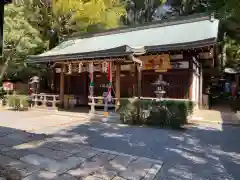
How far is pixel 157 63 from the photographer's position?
11180 millimetres

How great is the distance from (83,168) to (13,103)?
10616 millimetres

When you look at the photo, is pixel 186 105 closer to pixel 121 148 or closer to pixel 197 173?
pixel 121 148

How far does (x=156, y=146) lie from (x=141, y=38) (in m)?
8.58

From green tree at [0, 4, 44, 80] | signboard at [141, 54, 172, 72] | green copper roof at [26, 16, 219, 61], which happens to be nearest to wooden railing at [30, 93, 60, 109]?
green copper roof at [26, 16, 219, 61]

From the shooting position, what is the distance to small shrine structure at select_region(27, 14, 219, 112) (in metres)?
10.4

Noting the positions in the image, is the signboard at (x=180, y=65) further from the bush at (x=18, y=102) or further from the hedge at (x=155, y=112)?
the bush at (x=18, y=102)

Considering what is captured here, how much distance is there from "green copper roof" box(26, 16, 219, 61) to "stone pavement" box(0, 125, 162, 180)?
576cm

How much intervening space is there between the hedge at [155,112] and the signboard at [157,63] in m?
3.08

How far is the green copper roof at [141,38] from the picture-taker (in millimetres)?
10547

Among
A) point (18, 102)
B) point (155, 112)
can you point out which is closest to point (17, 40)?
point (18, 102)

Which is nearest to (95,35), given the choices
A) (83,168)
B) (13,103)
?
(13,103)

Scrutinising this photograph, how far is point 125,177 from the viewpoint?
3.80m

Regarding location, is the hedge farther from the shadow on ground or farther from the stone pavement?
the stone pavement

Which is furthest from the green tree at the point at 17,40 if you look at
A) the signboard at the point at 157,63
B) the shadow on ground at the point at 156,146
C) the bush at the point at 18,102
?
the shadow on ground at the point at 156,146
